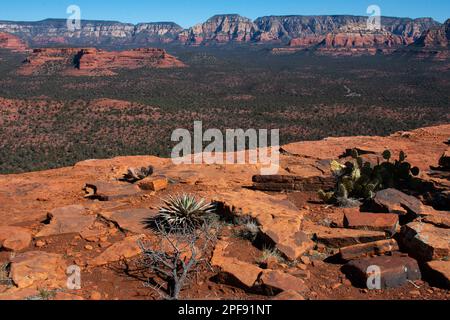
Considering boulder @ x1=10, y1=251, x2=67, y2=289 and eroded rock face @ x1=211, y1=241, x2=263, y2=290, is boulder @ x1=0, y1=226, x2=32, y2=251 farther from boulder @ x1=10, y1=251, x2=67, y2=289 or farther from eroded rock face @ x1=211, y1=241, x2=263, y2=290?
eroded rock face @ x1=211, y1=241, x2=263, y2=290

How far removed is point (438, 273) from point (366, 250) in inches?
34.5

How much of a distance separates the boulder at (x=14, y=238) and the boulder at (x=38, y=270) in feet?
1.79

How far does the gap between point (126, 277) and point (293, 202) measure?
3.85m

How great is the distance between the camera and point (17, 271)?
4996 mm

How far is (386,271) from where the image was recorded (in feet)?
15.6

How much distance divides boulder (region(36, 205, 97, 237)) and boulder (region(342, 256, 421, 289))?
13.3 feet

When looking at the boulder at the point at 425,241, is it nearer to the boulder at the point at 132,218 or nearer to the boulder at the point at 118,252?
the boulder at the point at 118,252

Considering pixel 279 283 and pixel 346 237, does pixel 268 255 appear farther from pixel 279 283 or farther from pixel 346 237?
pixel 346 237

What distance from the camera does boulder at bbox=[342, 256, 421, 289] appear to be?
15.5 ft

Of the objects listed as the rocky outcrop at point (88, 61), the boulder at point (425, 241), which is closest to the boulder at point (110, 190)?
the boulder at point (425, 241)

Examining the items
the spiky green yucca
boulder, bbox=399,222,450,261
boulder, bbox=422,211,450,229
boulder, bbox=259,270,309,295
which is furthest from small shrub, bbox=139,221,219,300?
boulder, bbox=422,211,450,229

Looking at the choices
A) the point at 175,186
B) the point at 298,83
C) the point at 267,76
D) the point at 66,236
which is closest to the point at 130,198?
the point at 175,186
